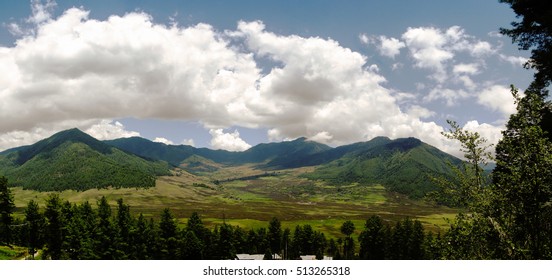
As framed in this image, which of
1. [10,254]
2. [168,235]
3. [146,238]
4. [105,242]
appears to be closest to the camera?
[10,254]

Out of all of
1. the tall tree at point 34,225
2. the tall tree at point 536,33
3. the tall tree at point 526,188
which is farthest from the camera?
the tall tree at point 34,225

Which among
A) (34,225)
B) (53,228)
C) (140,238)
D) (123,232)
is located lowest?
(140,238)

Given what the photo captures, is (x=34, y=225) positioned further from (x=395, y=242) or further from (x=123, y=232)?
(x=395, y=242)

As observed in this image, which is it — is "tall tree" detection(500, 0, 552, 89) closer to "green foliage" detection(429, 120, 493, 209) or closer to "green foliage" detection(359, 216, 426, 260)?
"green foliage" detection(429, 120, 493, 209)

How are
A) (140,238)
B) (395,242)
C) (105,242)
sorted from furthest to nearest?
(395,242) < (140,238) < (105,242)

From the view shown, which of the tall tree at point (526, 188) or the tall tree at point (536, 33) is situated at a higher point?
the tall tree at point (536, 33)

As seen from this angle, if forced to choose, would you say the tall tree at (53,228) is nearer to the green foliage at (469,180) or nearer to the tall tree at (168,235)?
the tall tree at (168,235)

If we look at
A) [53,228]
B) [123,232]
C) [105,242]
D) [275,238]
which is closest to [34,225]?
[53,228]

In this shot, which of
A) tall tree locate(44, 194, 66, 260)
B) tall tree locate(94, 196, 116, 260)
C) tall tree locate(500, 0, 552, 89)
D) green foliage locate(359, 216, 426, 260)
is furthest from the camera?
green foliage locate(359, 216, 426, 260)

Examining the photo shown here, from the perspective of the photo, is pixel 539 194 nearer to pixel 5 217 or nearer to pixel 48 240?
pixel 48 240

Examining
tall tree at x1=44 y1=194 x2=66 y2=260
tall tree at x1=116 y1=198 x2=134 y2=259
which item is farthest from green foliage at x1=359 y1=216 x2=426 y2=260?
tall tree at x1=44 y1=194 x2=66 y2=260

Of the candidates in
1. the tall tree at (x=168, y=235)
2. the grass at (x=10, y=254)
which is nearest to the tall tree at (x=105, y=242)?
the grass at (x=10, y=254)
